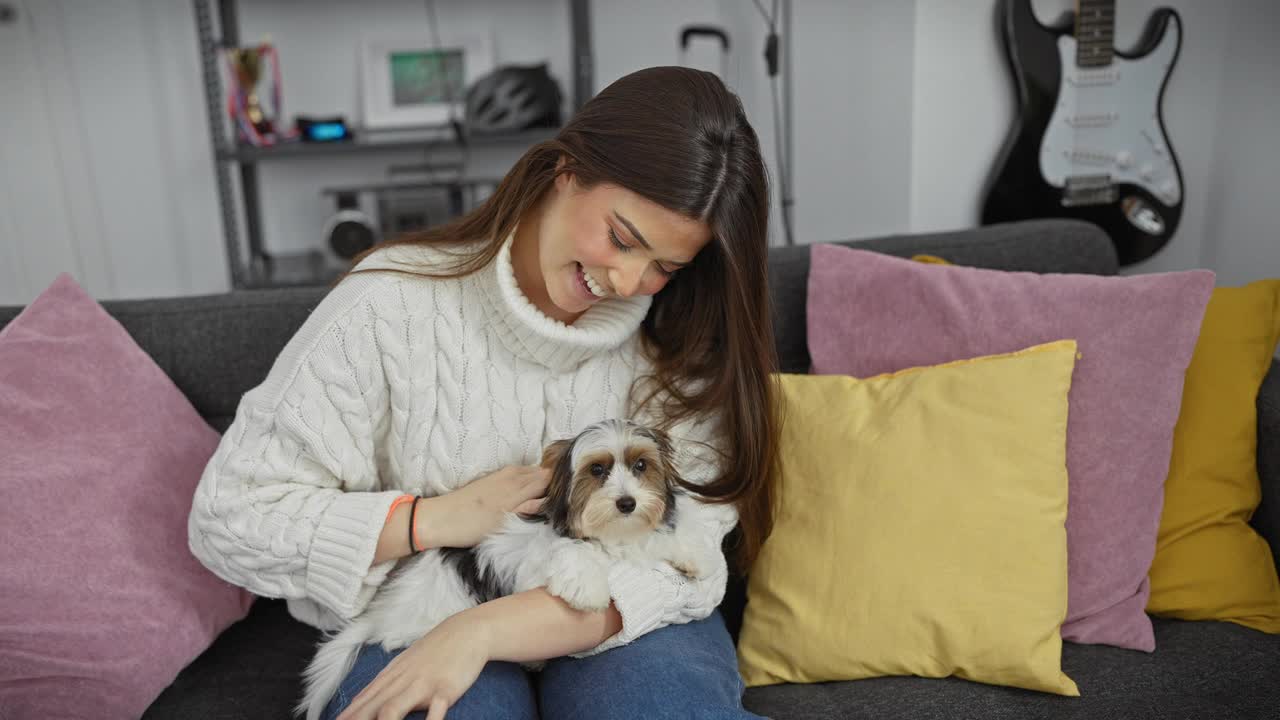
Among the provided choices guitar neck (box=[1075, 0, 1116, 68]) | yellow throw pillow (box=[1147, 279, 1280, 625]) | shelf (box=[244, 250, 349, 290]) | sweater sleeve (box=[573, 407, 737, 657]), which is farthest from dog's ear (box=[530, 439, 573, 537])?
guitar neck (box=[1075, 0, 1116, 68])

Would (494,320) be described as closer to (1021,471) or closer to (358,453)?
(358,453)

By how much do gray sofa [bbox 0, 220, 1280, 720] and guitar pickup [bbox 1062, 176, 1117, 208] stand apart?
2.84ft

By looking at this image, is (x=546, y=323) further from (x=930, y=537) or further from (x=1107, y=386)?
(x=1107, y=386)

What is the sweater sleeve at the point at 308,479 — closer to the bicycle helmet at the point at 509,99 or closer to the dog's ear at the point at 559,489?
the dog's ear at the point at 559,489

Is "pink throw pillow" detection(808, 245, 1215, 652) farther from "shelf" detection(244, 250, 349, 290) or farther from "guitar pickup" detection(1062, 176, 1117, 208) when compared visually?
"shelf" detection(244, 250, 349, 290)

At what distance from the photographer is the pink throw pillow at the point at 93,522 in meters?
1.29

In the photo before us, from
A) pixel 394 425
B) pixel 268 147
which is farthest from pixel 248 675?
pixel 268 147

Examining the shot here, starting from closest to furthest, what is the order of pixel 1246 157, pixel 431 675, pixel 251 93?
pixel 431 675
pixel 1246 157
pixel 251 93

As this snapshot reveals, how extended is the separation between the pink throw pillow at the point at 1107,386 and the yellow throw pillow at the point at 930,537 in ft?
0.24

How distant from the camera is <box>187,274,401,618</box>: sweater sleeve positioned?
50.8 inches

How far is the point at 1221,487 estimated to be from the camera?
1.52m

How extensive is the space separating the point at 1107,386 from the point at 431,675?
1.13m

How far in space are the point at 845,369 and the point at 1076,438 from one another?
15.7 inches

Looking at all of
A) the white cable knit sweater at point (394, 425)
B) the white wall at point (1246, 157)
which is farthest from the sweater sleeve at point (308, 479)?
the white wall at point (1246, 157)
